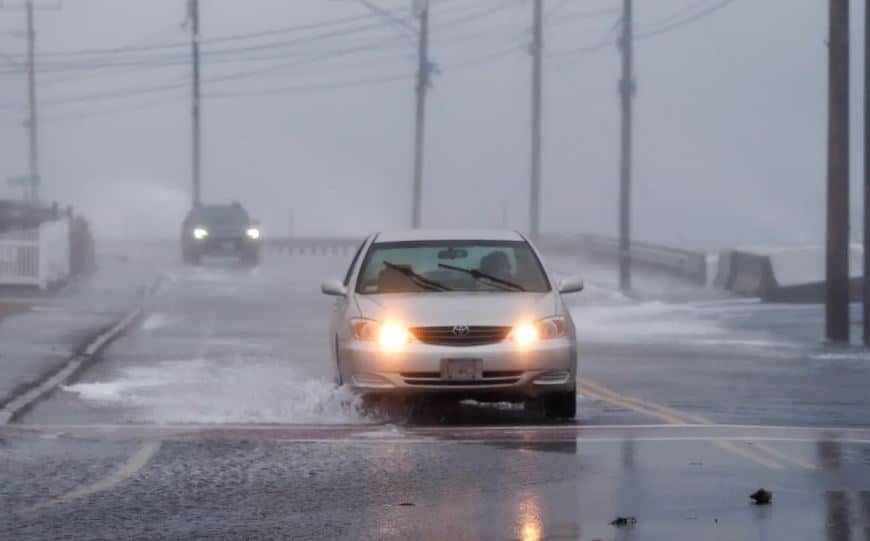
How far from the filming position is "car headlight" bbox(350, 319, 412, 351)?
544 inches

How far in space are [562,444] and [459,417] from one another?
7.19ft

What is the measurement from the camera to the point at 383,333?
1393 cm

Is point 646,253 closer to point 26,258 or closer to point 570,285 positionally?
point 26,258

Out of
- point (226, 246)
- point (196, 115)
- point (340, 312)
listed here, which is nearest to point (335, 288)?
Result: point (340, 312)

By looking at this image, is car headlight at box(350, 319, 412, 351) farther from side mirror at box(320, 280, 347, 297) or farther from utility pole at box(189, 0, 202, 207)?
utility pole at box(189, 0, 202, 207)

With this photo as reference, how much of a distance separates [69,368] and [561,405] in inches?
275

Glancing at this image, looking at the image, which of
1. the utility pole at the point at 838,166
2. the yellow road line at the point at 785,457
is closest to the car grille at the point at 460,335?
the yellow road line at the point at 785,457

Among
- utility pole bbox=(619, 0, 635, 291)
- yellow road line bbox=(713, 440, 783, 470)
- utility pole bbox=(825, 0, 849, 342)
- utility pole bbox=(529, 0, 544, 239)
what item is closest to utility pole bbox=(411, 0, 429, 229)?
utility pole bbox=(529, 0, 544, 239)

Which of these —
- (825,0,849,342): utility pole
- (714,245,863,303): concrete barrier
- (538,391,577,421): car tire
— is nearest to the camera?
(538,391,577,421): car tire

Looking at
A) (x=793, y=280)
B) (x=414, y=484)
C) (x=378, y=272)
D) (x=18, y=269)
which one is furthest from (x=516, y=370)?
(x=18, y=269)

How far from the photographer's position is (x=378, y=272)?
1528 cm

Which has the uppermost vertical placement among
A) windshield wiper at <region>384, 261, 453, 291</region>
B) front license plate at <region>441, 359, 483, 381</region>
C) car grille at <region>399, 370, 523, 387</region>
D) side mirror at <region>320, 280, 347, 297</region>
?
windshield wiper at <region>384, 261, 453, 291</region>

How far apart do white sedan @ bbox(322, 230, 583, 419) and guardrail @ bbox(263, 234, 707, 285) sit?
27246mm

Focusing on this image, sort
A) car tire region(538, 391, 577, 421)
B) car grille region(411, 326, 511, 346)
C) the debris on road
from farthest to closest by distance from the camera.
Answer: car tire region(538, 391, 577, 421), car grille region(411, 326, 511, 346), the debris on road
